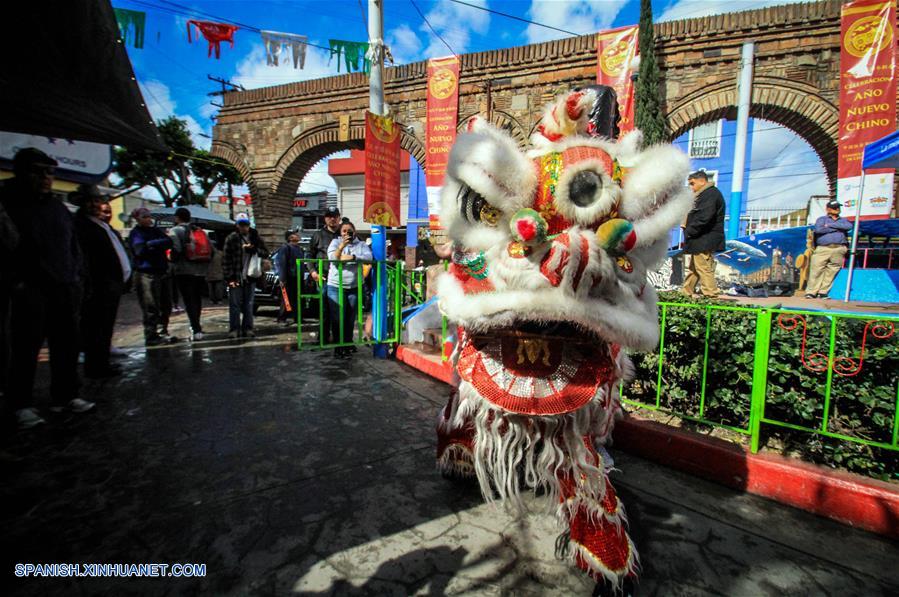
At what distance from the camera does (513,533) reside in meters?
1.74

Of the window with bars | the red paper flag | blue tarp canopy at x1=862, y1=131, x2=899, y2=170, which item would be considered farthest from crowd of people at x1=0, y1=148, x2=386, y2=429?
the window with bars

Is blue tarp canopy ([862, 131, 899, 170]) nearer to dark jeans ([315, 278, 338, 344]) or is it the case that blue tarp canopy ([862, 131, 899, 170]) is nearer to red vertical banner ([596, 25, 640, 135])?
red vertical banner ([596, 25, 640, 135])

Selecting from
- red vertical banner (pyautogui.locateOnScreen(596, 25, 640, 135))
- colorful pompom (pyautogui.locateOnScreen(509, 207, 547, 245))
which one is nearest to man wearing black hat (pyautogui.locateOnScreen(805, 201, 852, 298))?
red vertical banner (pyautogui.locateOnScreen(596, 25, 640, 135))

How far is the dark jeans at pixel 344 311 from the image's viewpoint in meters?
4.57

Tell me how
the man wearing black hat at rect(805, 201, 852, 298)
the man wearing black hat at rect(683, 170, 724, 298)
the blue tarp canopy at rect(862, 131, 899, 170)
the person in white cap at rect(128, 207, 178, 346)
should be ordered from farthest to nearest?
the man wearing black hat at rect(805, 201, 852, 298)
the blue tarp canopy at rect(862, 131, 899, 170)
the person in white cap at rect(128, 207, 178, 346)
the man wearing black hat at rect(683, 170, 724, 298)

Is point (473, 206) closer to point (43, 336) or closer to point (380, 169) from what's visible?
point (43, 336)

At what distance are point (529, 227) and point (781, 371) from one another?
1974 millimetres

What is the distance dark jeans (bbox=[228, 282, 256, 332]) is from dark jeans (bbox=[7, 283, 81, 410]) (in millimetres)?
2408

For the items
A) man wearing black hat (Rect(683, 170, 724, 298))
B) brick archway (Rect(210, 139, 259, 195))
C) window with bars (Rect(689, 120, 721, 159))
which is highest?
window with bars (Rect(689, 120, 721, 159))

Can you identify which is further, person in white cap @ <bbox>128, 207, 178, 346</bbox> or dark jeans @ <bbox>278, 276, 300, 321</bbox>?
dark jeans @ <bbox>278, 276, 300, 321</bbox>

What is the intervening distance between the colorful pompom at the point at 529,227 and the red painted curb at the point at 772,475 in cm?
179

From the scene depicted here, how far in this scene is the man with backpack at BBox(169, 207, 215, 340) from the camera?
499 cm

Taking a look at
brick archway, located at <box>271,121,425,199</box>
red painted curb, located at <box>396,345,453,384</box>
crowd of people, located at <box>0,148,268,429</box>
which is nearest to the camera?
crowd of people, located at <box>0,148,268,429</box>

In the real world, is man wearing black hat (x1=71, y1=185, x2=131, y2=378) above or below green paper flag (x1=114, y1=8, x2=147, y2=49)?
below
